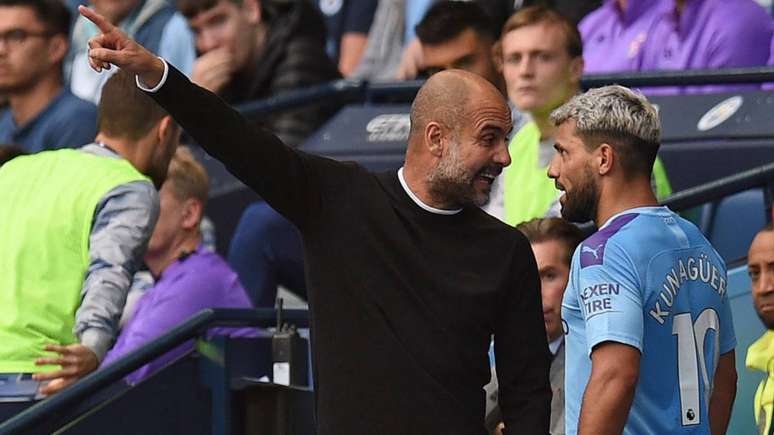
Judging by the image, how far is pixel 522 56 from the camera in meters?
8.17

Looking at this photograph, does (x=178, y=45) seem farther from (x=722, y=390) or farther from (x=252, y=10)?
(x=722, y=390)

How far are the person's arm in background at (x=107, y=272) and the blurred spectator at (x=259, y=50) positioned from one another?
3889 millimetres

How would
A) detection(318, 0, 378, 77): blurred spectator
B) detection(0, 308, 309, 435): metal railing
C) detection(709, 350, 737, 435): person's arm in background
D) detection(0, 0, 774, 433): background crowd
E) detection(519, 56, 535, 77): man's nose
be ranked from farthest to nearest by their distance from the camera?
detection(318, 0, 378, 77): blurred spectator < detection(519, 56, 535, 77): man's nose < detection(0, 308, 309, 435): metal railing < detection(0, 0, 774, 433): background crowd < detection(709, 350, 737, 435): person's arm in background

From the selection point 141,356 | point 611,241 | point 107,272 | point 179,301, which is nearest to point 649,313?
point 611,241

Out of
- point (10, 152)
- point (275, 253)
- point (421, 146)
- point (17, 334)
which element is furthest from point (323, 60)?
point (421, 146)

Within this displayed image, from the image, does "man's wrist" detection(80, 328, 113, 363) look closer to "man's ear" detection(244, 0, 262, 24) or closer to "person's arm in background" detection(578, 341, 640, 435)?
"person's arm in background" detection(578, 341, 640, 435)

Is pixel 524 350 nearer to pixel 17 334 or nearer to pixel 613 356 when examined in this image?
pixel 613 356

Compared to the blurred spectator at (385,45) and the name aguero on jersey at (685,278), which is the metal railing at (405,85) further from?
the name aguero on jersey at (685,278)

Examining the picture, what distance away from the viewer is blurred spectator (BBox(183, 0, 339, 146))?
1062cm

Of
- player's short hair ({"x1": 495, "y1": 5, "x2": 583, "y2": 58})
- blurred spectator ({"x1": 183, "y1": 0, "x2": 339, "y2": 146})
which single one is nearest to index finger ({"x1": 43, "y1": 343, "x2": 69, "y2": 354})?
player's short hair ({"x1": 495, "y1": 5, "x2": 583, "y2": 58})

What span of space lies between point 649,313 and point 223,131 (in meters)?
1.27

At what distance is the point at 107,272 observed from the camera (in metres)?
6.38

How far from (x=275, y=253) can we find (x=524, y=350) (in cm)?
383

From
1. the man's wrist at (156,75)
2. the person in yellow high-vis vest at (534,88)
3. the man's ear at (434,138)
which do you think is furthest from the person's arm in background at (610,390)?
the person in yellow high-vis vest at (534,88)
